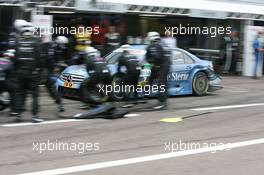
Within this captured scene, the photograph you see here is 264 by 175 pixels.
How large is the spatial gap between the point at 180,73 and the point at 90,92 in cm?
338

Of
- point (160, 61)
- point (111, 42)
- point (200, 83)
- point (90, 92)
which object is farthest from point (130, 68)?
point (111, 42)

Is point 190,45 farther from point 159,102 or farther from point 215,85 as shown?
point 159,102

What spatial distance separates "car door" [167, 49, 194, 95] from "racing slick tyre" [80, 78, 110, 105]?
2795mm

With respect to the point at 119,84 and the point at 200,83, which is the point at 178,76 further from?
the point at 119,84

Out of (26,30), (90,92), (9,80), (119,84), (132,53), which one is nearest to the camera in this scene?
(26,30)

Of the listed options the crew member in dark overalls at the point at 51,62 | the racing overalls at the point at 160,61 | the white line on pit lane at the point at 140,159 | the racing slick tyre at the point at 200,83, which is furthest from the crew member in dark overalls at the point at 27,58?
the racing slick tyre at the point at 200,83

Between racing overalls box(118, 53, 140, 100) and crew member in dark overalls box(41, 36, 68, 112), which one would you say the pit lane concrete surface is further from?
racing overalls box(118, 53, 140, 100)

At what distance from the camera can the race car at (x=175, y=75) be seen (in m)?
13.5

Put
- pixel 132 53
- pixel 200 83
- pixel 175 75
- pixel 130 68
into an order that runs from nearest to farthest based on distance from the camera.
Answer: pixel 130 68, pixel 132 53, pixel 175 75, pixel 200 83

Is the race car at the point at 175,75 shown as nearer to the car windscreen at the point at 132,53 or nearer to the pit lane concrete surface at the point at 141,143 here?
the car windscreen at the point at 132,53

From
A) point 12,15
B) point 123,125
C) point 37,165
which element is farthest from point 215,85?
point 37,165

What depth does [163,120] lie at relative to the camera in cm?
1120

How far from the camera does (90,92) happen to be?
40.2 feet

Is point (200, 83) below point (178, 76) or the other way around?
below
